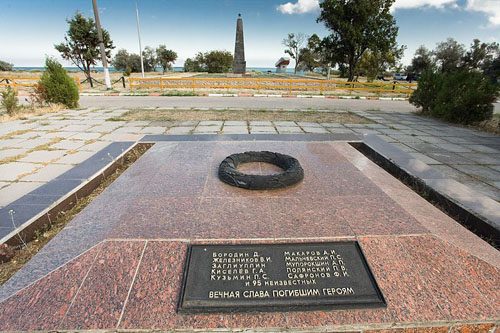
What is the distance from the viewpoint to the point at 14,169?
137 inches

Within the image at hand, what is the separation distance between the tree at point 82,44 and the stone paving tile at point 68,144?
49.2 ft

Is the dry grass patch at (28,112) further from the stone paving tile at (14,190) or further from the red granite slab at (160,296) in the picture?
the red granite slab at (160,296)

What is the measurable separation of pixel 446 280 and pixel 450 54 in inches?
1758

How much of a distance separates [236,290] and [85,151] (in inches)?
157

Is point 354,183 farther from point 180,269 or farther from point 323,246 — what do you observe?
point 180,269

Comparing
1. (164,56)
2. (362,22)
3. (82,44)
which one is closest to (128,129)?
(82,44)

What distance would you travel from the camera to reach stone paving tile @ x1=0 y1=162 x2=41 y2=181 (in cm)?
325

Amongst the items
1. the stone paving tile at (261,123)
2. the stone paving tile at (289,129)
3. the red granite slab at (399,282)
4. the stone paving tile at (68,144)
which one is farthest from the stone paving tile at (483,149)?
the stone paving tile at (68,144)

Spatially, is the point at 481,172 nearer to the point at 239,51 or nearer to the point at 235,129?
the point at 235,129

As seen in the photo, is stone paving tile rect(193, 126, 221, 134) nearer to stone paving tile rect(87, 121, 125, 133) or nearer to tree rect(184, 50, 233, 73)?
stone paving tile rect(87, 121, 125, 133)

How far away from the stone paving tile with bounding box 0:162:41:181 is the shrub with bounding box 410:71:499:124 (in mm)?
9894

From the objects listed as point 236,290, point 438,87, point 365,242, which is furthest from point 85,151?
point 438,87

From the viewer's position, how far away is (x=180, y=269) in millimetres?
1625

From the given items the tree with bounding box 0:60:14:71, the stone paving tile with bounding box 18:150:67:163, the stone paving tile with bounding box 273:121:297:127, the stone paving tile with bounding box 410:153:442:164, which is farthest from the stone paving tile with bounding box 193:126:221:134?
the tree with bounding box 0:60:14:71
